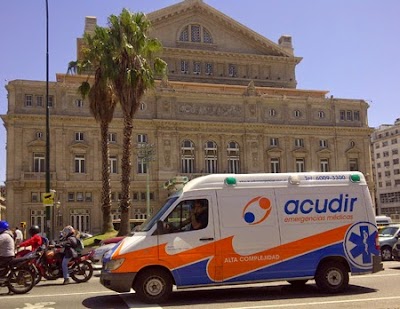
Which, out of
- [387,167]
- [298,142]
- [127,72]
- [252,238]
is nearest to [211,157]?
[298,142]

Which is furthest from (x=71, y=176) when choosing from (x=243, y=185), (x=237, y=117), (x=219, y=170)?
(x=243, y=185)

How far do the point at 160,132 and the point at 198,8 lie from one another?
17995 mm

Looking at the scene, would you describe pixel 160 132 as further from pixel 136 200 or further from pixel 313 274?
pixel 313 274

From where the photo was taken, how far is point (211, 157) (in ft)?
180

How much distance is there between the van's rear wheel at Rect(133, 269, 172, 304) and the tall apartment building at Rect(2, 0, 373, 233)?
121 ft

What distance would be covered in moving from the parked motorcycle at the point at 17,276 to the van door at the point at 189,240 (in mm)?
4506

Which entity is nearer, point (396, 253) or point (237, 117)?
point (396, 253)

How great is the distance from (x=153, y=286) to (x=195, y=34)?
54.3 metres

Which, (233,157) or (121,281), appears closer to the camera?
(121,281)

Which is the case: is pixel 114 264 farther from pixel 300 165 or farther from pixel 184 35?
pixel 184 35

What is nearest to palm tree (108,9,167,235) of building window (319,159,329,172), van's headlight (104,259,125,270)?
van's headlight (104,259,125,270)

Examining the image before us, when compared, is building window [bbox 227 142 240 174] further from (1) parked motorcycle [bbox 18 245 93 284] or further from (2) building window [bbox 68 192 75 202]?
(1) parked motorcycle [bbox 18 245 93 284]

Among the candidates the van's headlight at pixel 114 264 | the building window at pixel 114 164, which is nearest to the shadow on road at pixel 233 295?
the van's headlight at pixel 114 264

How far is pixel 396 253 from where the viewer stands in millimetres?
17781
